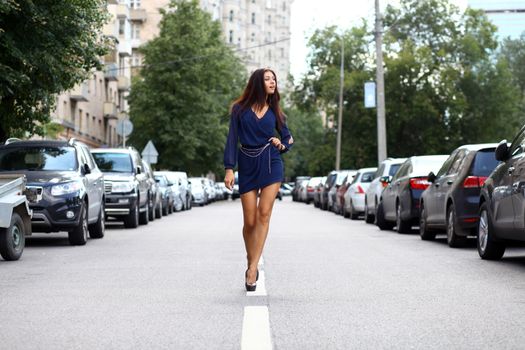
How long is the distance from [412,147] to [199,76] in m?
13.5

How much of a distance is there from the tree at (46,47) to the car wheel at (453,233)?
786 centimetres

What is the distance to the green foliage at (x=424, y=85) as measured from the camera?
65.3m

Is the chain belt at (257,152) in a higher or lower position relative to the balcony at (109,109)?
lower

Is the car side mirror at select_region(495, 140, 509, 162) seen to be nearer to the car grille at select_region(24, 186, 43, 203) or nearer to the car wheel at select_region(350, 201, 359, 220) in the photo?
the car grille at select_region(24, 186, 43, 203)

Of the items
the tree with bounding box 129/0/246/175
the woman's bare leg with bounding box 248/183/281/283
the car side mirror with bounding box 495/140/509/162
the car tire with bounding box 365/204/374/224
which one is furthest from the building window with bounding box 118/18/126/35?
the woman's bare leg with bounding box 248/183/281/283

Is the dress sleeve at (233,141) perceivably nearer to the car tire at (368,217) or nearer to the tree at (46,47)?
the tree at (46,47)

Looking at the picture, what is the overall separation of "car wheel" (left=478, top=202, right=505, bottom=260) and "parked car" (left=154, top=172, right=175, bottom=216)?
2220cm

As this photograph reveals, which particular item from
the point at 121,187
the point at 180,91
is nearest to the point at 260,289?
the point at 121,187

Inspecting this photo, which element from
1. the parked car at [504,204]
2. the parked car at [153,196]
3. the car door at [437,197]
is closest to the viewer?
the parked car at [504,204]

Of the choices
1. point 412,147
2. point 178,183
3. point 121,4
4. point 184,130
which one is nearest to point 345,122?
point 412,147

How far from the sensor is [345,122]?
232ft

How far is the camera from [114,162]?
26734 millimetres

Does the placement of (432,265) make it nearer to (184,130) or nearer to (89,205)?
(89,205)

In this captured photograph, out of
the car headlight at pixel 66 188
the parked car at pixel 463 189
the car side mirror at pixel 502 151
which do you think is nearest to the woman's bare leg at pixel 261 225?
the car side mirror at pixel 502 151
